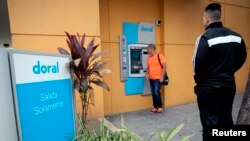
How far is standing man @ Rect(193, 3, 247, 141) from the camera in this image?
9.53 ft

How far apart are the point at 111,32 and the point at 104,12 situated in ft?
1.68

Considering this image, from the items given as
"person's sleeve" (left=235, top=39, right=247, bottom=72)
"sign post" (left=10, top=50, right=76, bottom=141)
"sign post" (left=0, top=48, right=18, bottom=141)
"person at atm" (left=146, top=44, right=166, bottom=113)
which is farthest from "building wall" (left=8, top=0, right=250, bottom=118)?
"person's sleeve" (left=235, top=39, right=247, bottom=72)

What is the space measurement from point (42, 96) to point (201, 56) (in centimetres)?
199

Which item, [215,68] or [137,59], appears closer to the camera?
[215,68]

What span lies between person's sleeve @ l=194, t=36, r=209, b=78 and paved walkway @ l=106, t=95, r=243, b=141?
1685 mm

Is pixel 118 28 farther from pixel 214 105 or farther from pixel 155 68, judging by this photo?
pixel 214 105

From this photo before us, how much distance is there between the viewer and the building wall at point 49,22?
3.93 meters

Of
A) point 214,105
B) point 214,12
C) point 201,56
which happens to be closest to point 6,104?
point 201,56

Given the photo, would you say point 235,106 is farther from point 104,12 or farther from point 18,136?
point 18,136

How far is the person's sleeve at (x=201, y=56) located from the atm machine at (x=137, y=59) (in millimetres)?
3003

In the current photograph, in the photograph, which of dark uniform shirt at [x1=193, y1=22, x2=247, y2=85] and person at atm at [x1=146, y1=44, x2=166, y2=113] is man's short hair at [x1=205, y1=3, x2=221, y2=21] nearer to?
dark uniform shirt at [x1=193, y1=22, x2=247, y2=85]

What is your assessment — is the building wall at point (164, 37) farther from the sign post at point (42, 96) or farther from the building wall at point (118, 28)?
the sign post at point (42, 96)

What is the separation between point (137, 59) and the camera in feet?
19.9

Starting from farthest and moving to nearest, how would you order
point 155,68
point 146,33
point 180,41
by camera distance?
point 180,41
point 146,33
point 155,68
